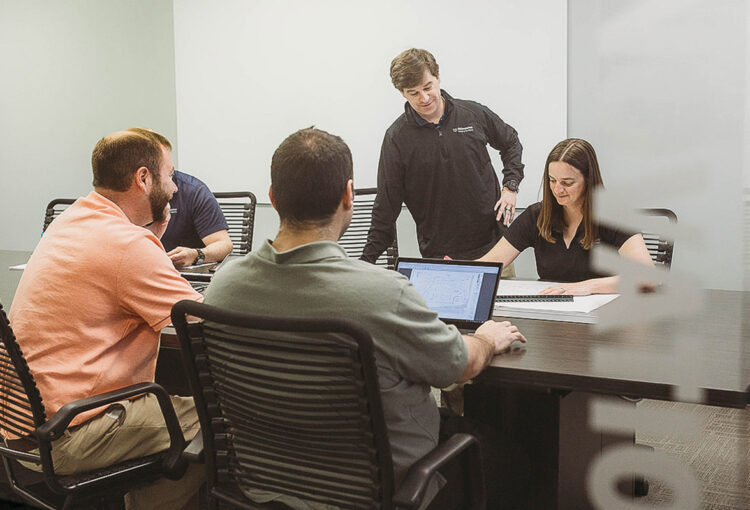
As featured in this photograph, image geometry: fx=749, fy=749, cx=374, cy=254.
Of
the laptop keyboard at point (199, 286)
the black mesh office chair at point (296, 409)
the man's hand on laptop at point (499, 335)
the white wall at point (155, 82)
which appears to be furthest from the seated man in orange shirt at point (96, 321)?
the white wall at point (155, 82)

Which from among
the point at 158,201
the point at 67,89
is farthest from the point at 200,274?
the point at 67,89

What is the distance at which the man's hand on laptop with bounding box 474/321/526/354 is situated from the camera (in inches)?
58.4

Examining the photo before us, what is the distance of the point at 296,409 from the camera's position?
44.4 inches

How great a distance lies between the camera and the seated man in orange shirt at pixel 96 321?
1572 mm

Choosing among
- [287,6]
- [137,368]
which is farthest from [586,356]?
[287,6]

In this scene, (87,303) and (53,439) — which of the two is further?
(87,303)

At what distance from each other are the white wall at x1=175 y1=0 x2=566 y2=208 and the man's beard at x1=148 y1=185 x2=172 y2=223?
7.92ft

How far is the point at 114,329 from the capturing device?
1640mm

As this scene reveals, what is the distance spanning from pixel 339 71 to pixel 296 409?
3521 mm

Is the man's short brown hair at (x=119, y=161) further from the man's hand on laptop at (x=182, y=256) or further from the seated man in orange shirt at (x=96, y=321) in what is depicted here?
the man's hand on laptop at (x=182, y=256)

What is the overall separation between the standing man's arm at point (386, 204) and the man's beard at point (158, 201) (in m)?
1.26

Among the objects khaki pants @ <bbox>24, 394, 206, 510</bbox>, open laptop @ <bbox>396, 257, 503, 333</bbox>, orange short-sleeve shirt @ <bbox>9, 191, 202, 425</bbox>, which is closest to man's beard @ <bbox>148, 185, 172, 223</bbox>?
orange short-sleeve shirt @ <bbox>9, 191, 202, 425</bbox>

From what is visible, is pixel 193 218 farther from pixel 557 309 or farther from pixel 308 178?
pixel 308 178

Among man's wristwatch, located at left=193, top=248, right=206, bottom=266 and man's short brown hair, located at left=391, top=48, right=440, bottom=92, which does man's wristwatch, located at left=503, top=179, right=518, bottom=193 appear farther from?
man's wristwatch, located at left=193, top=248, right=206, bottom=266
